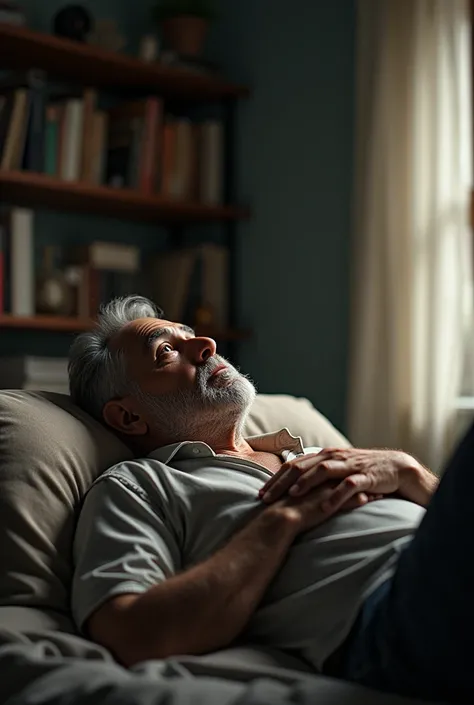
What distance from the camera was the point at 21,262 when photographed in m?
3.27

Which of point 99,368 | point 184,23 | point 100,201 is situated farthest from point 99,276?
point 99,368

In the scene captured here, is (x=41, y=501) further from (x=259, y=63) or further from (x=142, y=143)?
(x=259, y=63)

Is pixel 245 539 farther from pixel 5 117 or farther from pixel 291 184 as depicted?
pixel 291 184

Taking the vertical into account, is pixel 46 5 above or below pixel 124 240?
above

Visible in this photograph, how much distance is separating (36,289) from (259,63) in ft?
3.83

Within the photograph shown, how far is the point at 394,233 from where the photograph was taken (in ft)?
10.6

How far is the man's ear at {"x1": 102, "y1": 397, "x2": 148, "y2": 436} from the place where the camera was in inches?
68.5

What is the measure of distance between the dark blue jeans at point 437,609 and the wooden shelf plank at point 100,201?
7.49 feet

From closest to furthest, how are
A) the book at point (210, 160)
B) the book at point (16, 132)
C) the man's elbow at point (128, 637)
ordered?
the man's elbow at point (128, 637)
the book at point (16, 132)
the book at point (210, 160)

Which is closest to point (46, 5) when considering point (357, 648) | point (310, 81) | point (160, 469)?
point (310, 81)

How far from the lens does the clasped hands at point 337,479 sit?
1.49 m

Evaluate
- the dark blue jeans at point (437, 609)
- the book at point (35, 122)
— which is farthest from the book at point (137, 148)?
the dark blue jeans at point (437, 609)

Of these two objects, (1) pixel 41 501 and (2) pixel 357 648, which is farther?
(1) pixel 41 501

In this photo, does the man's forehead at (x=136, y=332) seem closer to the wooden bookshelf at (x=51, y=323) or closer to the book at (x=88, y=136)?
the wooden bookshelf at (x=51, y=323)
